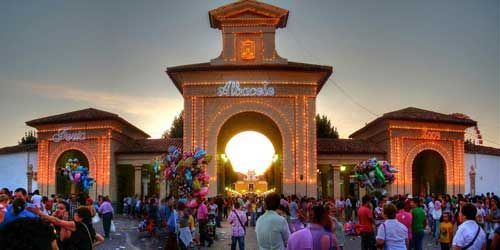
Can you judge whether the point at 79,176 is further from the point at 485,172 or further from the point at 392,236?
the point at 485,172

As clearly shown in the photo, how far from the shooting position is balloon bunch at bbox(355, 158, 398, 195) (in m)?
26.5

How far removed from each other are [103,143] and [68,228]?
3212 cm

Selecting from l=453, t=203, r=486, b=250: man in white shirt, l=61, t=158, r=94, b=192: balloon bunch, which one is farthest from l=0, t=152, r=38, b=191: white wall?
l=453, t=203, r=486, b=250: man in white shirt

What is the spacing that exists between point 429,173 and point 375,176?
18.6m

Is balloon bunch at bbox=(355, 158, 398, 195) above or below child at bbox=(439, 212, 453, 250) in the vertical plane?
above

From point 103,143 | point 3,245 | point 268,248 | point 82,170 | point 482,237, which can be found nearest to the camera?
point 3,245

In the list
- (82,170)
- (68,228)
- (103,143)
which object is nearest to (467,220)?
(68,228)

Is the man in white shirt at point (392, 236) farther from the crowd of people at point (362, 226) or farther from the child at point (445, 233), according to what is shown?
the child at point (445, 233)

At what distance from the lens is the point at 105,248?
20656 mm

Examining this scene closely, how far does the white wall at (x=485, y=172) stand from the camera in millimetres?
42500

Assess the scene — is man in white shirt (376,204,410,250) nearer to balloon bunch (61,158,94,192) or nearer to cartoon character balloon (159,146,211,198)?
cartoon character balloon (159,146,211,198)

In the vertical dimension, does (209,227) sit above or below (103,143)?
below

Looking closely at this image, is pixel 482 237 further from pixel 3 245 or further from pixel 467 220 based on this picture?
pixel 3 245

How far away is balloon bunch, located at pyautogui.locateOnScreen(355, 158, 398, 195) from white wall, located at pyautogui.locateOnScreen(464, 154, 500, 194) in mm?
17142
